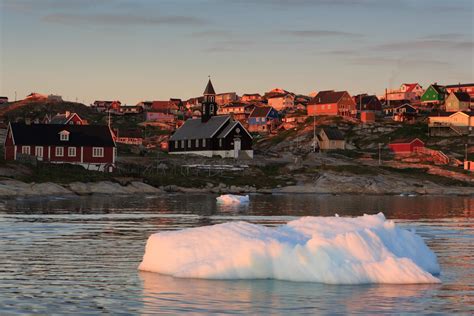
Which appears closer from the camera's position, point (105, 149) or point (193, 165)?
point (105, 149)

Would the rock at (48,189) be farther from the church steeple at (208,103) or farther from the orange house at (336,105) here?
the orange house at (336,105)

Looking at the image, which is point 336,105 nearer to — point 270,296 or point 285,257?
point 285,257

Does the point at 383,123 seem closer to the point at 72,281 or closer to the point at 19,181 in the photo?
the point at 19,181

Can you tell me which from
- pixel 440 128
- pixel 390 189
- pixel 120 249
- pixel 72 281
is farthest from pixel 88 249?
pixel 440 128

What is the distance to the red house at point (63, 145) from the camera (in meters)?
106

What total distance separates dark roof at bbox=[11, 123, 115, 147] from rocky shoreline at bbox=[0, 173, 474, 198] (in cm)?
1292

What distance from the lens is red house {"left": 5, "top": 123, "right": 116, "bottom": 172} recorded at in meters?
106

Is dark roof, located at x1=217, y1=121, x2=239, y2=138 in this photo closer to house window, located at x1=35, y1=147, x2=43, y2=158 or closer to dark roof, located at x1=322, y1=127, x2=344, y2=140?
house window, located at x1=35, y1=147, x2=43, y2=158

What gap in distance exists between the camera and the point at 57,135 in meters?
107

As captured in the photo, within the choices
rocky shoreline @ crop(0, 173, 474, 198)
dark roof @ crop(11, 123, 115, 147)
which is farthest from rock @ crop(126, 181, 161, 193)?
dark roof @ crop(11, 123, 115, 147)

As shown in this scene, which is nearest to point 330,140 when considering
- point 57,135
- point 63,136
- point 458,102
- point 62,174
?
point 458,102

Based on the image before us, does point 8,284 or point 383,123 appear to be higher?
point 383,123

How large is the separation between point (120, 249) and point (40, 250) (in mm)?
3382

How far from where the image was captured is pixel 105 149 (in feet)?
355
